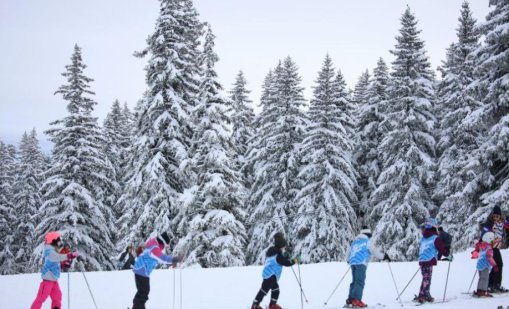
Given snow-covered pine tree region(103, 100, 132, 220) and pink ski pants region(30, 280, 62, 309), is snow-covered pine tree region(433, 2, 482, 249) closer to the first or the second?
pink ski pants region(30, 280, 62, 309)

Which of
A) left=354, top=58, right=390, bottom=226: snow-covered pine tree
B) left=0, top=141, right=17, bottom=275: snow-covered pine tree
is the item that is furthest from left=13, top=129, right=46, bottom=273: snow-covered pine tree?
left=354, top=58, right=390, bottom=226: snow-covered pine tree

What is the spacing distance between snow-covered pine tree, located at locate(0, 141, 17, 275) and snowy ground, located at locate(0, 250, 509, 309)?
2840 cm

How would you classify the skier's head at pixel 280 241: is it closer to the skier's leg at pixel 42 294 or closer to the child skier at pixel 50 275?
the child skier at pixel 50 275

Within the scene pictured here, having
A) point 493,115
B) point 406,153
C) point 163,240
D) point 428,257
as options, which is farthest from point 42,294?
point 406,153

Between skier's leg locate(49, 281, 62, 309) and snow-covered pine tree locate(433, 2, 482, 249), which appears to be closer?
skier's leg locate(49, 281, 62, 309)

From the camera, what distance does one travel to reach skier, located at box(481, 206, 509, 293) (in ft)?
37.3

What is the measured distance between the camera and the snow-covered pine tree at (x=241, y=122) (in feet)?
113

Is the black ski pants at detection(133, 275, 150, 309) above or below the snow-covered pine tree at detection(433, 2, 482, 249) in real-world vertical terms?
below

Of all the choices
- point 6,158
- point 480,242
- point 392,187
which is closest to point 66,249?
point 480,242

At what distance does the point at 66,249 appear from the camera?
9.02 meters

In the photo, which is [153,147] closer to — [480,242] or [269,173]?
[269,173]

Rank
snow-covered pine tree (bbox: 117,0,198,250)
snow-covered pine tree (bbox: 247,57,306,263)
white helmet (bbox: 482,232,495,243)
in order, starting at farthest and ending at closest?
snow-covered pine tree (bbox: 247,57,306,263)
snow-covered pine tree (bbox: 117,0,198,250)
white helmet (bbox: 482,232,495,243)

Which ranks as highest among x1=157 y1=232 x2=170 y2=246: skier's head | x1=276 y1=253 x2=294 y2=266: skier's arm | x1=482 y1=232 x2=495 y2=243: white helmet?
x1=157 y1=232 x2=170 y2=246: skier's head

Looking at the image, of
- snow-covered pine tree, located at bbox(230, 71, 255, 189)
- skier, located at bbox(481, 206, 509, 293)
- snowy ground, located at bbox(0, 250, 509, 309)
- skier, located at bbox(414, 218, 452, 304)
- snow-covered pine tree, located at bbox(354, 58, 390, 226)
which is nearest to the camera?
skier, located at bbox(414, 218, 452, 304)
